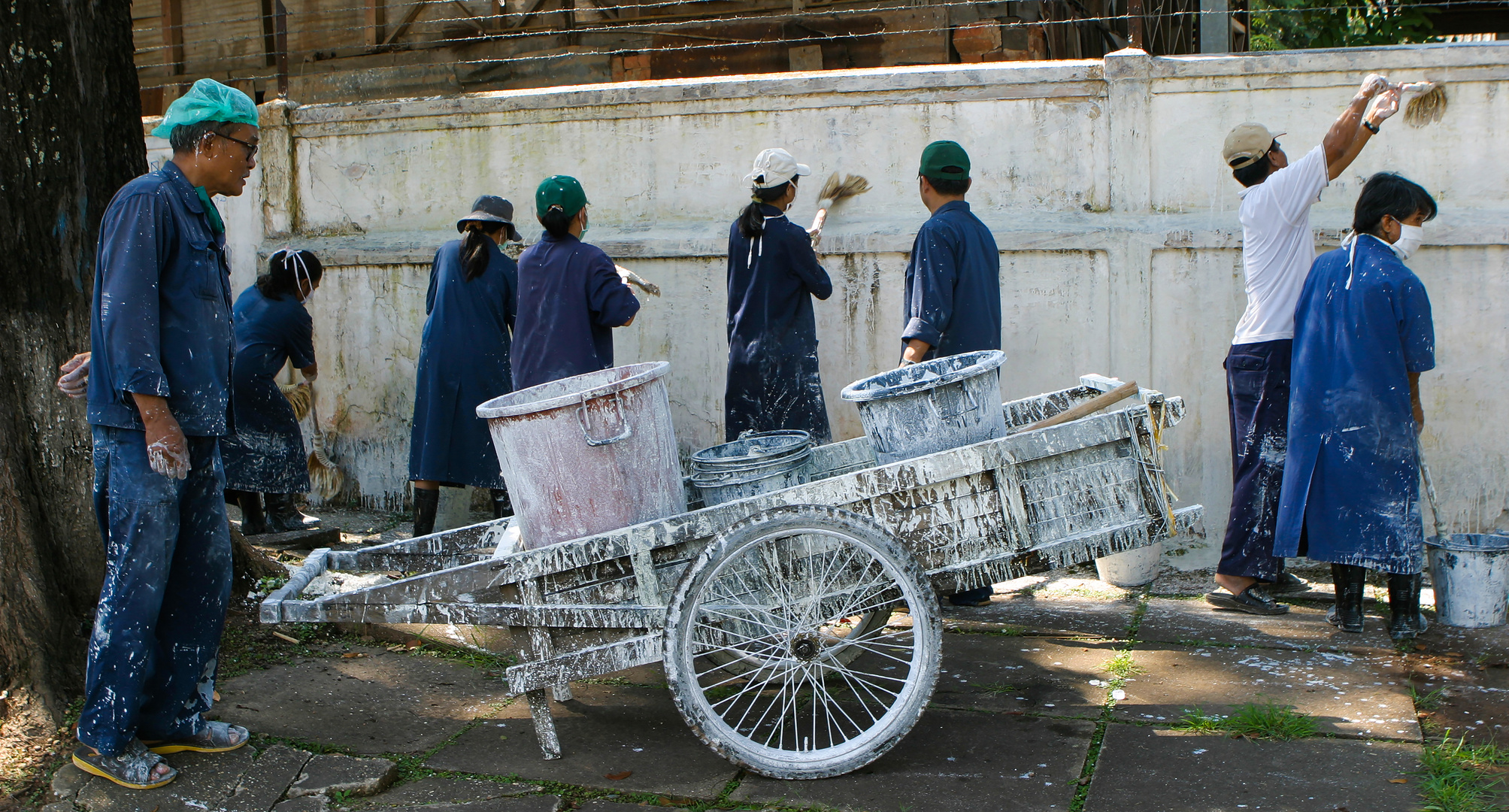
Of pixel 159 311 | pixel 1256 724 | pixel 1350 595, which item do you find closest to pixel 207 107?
pixel 159 311

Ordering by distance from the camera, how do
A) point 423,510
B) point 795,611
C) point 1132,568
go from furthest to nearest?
1. point 423,510
2. point 1132,568
3. point 795,611

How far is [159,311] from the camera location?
10.6 ft

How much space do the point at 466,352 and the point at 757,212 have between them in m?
1.64

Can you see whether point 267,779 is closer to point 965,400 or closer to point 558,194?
point 965,400

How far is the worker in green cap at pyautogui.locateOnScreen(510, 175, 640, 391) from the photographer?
15.4ft

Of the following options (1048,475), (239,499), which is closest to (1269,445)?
(1048,475)

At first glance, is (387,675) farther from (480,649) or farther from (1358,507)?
(1358,507)

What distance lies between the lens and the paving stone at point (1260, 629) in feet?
14.2

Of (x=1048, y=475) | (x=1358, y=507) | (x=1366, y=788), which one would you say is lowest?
(x=1366, y=788)

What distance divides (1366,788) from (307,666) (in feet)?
11.4

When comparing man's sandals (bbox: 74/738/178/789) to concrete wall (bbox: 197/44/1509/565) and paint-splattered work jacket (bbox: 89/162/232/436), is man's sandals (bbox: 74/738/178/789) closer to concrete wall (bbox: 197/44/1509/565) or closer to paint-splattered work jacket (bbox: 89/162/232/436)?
paint-splattered work jacket (bbox: 89/162/232/436)

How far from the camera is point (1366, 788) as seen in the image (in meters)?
3.10

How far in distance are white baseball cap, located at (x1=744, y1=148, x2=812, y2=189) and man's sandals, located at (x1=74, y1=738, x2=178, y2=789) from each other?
3037 mm

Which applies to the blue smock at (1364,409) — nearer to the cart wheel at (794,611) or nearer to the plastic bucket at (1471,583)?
the plastic bucket at (1471,583)
